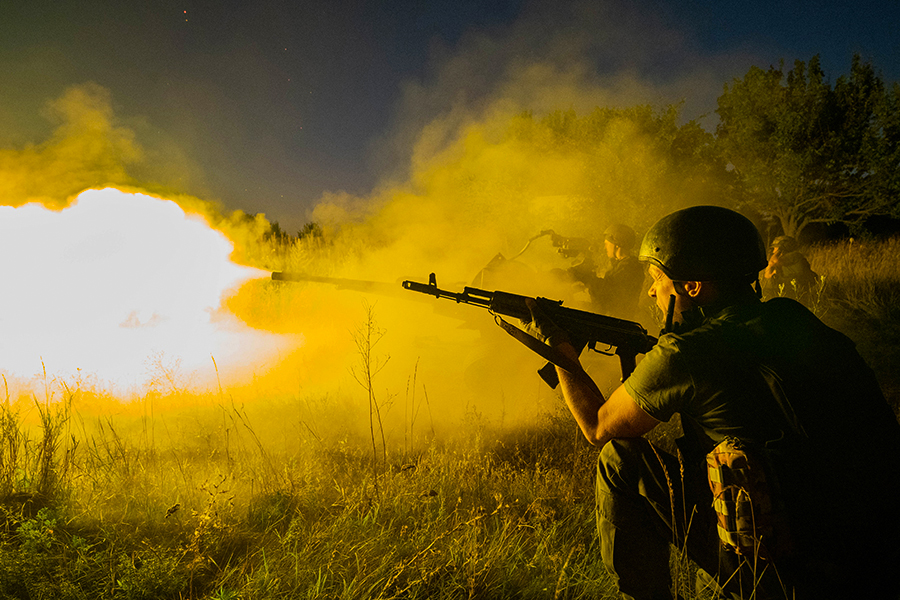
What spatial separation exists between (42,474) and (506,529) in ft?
10.6

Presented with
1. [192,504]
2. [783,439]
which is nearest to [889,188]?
[783,439]

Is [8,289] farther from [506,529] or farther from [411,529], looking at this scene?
[506,529]

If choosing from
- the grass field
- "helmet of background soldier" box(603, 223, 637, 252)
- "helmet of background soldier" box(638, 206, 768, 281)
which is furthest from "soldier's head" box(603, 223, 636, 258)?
"helmet of background soldier" box(638, 206, 768, 281)

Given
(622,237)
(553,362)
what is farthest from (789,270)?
(553,362)

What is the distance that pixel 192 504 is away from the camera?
3.08 metres

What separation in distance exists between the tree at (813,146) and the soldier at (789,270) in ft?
49.6

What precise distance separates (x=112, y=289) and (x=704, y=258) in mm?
7621

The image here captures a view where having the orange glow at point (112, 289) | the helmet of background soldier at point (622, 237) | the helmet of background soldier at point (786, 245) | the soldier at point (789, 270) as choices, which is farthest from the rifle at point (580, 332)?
the helmet of background soldier at point (786, 245)

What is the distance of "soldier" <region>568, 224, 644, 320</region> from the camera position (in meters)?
5.73

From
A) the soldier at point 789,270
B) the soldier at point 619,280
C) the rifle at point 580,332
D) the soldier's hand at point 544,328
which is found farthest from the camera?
the soldier at point 789,270

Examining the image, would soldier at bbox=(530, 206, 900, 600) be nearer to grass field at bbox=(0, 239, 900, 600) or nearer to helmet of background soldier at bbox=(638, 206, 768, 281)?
helmet of background soldier at bbox=(638, 206, 768, 281)

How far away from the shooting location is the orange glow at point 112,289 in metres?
5.84

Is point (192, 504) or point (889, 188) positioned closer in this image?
point (192, 504)

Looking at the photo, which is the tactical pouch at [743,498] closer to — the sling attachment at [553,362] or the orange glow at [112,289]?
the sling attachment at [553,362]
